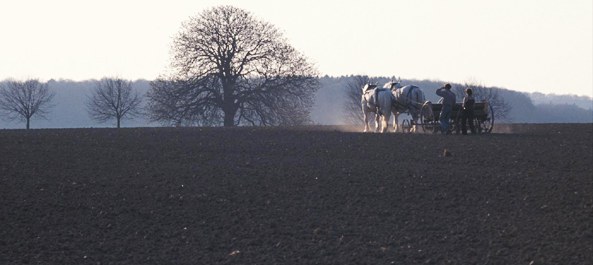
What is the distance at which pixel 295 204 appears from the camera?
18.9m

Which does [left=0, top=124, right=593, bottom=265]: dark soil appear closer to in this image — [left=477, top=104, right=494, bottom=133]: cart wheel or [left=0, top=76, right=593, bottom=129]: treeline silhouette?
[left=477, top=104, right=494, bottom=133]: cart wheel

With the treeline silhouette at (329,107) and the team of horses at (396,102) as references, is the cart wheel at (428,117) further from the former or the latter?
the treeline silhouette at (329,107)

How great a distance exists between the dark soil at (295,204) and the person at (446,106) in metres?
5.05

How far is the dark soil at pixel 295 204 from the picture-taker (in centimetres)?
1566

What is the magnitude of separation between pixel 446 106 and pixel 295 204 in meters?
15.4

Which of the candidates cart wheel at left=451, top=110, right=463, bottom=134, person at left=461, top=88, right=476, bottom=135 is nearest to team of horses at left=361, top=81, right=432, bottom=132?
cart wheel at left=451, top=110, right=463, bottom=134

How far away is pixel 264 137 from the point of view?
32469mm

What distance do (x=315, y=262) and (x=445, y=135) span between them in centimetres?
→ 1878

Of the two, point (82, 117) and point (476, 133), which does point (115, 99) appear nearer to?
point (476, 133)

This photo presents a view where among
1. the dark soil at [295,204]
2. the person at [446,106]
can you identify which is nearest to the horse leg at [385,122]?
the person at [446,106]

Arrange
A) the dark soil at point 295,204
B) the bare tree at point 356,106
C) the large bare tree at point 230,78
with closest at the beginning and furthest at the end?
the dark soil at point 295,204, the large bare tree at point 230,78, the bare tree at point 356,106

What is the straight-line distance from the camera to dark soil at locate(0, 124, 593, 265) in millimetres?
15656

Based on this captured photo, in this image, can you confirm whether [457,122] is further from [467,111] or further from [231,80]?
[231,80]

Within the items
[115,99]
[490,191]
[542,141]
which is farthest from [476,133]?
[115,99]
